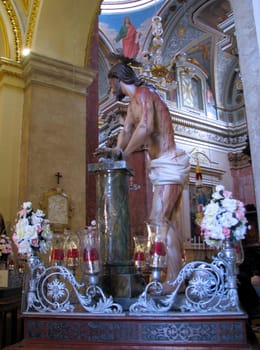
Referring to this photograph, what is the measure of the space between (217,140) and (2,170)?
12618 mm

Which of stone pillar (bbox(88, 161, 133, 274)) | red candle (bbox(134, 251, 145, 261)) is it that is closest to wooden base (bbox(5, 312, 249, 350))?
stone pillar (bbox(88, 161, 133, 274))

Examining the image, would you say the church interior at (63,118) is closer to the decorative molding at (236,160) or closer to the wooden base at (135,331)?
the wooden base at (135,331)

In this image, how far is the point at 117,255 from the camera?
3.27m

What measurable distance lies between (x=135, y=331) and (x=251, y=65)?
1.93 metres

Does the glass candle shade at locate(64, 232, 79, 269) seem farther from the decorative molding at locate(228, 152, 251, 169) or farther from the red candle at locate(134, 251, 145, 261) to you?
the decorative molding at locate(228, 152, 251, 169)

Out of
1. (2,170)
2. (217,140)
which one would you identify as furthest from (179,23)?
(2,170)

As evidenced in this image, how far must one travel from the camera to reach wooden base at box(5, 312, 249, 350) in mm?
2410

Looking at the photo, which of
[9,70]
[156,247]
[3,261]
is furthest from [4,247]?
[9,70]

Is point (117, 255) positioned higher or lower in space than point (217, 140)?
lower

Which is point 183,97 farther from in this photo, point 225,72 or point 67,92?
point 67,92

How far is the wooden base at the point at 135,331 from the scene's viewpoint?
2.41m

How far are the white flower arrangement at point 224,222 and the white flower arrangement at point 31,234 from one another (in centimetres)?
122

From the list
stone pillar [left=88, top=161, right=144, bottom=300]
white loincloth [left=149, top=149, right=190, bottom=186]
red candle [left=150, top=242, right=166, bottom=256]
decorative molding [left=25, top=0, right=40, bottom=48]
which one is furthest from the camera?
decorative molding [left=25, top=0, right=40, bottom=48]

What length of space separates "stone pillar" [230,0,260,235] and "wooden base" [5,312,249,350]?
766 millimetres
